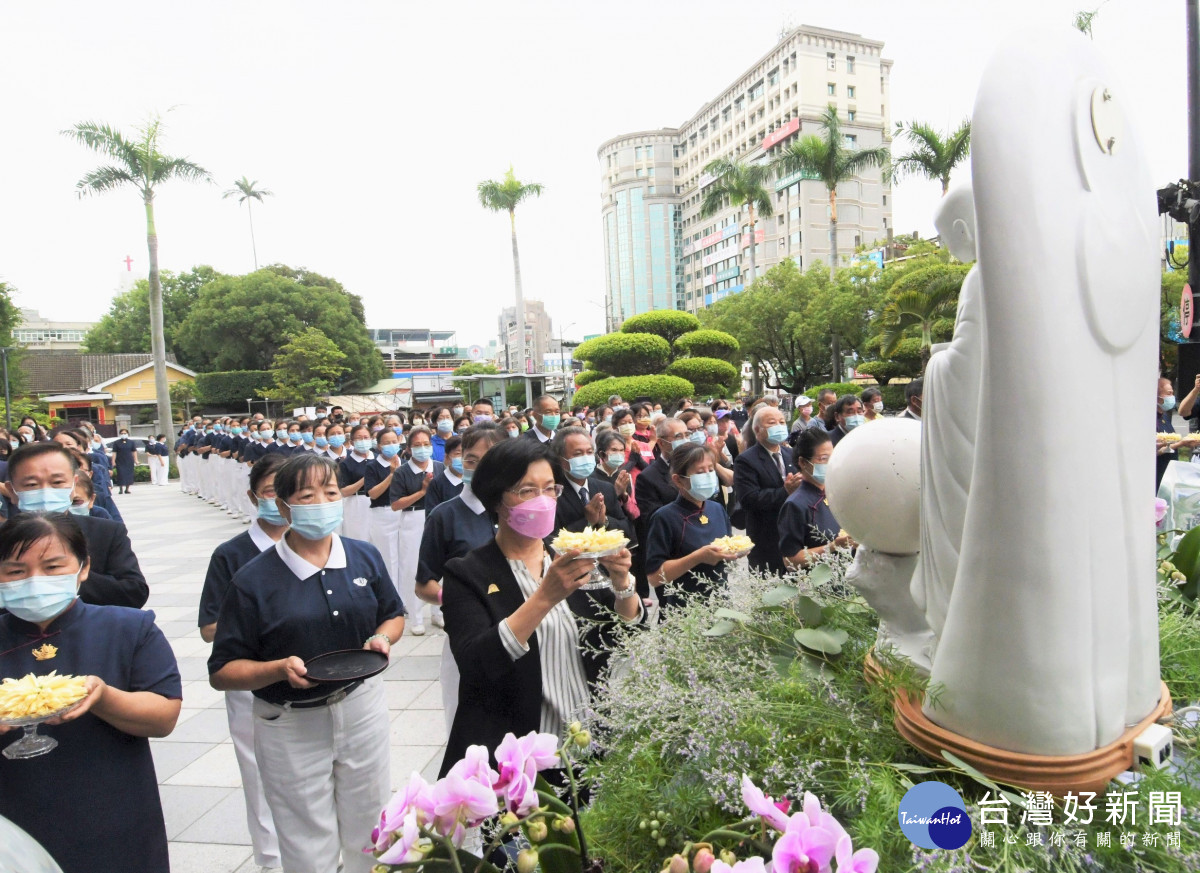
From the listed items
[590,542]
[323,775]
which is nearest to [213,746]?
[323,775]

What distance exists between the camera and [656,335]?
2469cm

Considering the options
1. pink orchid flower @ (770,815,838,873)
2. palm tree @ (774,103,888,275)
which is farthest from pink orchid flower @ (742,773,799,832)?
palm tree @ (774,103,888,275)

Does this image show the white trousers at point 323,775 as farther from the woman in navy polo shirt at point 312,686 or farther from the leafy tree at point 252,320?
the leafy tree at point 252,320

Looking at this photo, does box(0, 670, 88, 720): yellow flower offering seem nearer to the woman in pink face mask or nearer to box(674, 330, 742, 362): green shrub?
the woman in pink face mask

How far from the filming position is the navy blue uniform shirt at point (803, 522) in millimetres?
4211

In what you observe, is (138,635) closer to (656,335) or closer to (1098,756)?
(1098,756)

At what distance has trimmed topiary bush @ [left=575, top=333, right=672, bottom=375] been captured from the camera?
2400 centimetres

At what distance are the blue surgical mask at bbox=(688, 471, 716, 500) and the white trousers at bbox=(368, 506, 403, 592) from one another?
401 centimetres

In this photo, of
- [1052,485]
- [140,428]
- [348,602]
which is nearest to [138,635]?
[348,602]

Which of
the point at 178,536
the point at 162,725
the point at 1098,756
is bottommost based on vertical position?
the point at 178,536

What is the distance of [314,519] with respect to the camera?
8.99 ft

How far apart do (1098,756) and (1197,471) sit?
3.67 meters

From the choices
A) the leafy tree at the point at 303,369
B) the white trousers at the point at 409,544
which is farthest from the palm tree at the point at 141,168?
the white trousers at the point at 409,544

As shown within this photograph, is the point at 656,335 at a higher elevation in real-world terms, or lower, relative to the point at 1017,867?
Result: higher
